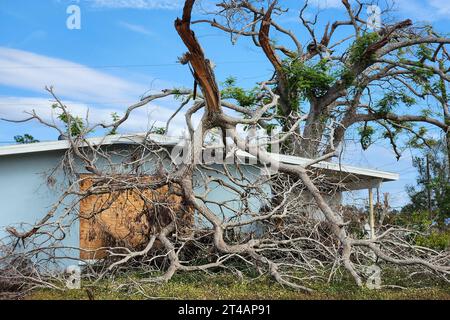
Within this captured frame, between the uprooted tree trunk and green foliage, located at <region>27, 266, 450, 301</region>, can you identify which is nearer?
green foliage, located at <region>27, 266, 450, 301</region>

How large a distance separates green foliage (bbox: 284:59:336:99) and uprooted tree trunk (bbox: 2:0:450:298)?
21.4 ft

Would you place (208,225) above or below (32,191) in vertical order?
below

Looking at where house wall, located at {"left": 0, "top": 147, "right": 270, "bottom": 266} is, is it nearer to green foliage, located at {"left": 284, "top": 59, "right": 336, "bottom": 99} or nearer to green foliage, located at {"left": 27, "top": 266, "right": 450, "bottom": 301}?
green foliage, located at {"left": 27, "top": 266, "right": 450, "bottom": 301}

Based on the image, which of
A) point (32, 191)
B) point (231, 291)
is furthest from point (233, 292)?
point (32, 191)

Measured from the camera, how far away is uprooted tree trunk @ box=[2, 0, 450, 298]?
10797 mm

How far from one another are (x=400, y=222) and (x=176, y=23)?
11900 mm

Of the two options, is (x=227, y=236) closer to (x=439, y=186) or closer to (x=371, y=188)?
(x=371, y=188)

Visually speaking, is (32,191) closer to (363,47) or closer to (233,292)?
(233,292)

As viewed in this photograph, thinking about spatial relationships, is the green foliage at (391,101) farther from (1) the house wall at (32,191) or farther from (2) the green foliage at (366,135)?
(1) the house wall at (32,191)

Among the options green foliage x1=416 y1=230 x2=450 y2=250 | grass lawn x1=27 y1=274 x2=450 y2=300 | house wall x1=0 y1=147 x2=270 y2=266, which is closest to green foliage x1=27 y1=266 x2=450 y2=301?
grass lawn x1=27 y1=274 x2=450 y2=300

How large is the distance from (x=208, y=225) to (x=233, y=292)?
9.69 feet

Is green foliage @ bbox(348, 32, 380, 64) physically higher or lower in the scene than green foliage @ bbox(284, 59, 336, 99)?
higher

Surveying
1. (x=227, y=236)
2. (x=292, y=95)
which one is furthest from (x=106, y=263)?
(x=292, y=95)

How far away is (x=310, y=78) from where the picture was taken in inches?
787
